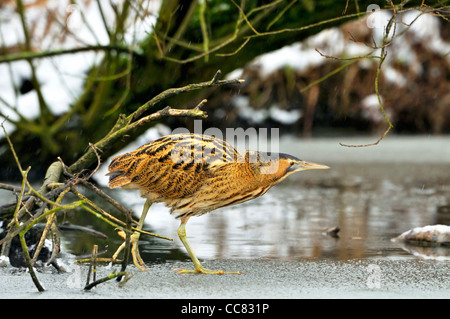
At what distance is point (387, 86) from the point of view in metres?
11.8

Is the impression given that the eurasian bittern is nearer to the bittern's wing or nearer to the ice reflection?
the bittern's wing

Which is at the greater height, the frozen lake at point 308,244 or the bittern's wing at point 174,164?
the bittern's wing at point 174,164

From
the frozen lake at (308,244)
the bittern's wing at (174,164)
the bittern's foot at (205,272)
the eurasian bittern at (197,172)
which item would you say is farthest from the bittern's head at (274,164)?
the bittern's foot at (205,272)

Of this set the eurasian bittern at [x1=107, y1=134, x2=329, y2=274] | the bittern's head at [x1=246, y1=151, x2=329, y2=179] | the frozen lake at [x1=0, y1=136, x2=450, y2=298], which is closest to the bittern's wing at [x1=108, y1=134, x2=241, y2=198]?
the eurasian bittern at [x1=107, y1=134, x2=329, y2=274]

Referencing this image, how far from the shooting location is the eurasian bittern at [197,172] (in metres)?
4.37

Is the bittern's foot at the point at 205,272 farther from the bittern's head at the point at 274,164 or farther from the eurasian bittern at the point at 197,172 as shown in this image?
the bittern's head at the point at 274,164

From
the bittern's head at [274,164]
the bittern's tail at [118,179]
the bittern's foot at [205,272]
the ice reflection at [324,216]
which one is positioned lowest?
the bittern's foot at [205,272]

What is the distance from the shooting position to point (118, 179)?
15.0 feet

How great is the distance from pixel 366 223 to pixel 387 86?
6.51 meters

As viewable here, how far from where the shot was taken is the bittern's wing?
4379 mm

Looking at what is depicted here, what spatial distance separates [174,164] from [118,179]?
14.1 inches

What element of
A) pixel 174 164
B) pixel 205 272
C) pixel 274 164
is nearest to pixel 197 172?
pixel 174 164
